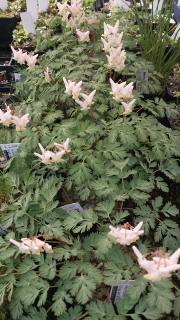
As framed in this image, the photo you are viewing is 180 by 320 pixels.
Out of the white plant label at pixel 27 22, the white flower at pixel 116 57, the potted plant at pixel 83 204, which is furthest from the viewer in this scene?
the white plant label at pixel 27 22

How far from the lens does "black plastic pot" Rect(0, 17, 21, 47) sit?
12.6 feet

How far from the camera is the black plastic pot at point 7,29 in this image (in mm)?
3838

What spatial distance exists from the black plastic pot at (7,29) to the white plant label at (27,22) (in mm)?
542

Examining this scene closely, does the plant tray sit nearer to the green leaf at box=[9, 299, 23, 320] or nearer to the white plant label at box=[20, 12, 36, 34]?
the white plant label at box=[20, 12, 36, 34]

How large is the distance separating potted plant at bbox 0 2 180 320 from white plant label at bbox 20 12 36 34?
865 mm

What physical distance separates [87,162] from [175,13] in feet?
9.18

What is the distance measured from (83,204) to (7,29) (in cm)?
269

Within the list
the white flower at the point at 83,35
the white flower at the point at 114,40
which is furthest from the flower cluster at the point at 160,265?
the white flower at the point at 83,35

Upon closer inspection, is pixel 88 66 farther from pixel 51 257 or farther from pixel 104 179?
pixel 51 257

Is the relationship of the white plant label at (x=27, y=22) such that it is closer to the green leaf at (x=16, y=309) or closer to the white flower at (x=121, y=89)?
the white flower at (x=121, y=89)

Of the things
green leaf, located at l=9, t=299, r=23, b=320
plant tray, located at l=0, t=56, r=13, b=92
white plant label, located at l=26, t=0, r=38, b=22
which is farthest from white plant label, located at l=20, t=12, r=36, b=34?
green leaf, located at l=9, t=299, r=23, b=320

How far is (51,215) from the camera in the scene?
159cm

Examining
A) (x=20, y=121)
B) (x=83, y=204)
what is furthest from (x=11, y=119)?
(x=83, y=204)

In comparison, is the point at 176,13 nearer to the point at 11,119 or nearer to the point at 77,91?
the point at 77,91
